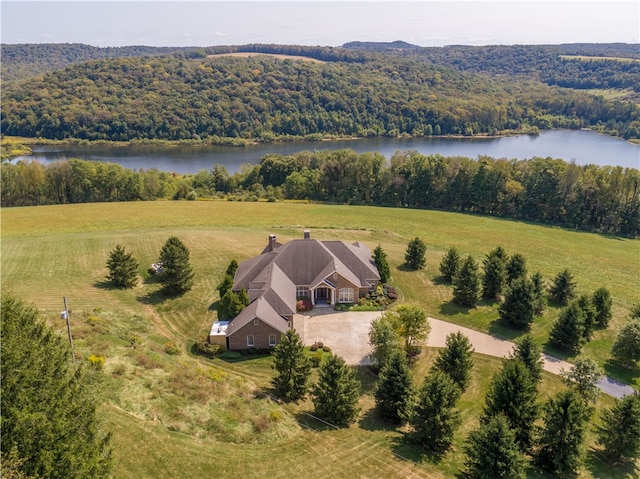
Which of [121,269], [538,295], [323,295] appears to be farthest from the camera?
[323,295]

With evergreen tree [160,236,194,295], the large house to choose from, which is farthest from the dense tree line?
evergreen tree [160,236,194,295]

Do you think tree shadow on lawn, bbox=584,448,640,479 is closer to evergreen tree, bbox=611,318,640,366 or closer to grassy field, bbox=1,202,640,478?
grassy field, bbox=1,202,640,478

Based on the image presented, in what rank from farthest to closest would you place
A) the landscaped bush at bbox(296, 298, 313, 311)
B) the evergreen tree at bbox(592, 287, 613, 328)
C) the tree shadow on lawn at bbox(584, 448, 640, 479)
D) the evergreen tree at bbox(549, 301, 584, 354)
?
1. the landscaped bush at bbox(296, 298, 313, 311)
2. the evergreen tree at bbox(592, 287, 613, 328)
3. the evergreen tree at bbox(549, 301, 584, 354)
4. the tree shadow on lawn at bbox(584, 448, 640, 479)

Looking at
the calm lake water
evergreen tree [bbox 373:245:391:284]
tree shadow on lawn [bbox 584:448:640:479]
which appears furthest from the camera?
the calm lake water

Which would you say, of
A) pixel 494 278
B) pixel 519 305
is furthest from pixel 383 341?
pixel 494 278

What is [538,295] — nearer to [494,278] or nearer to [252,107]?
[494,278]

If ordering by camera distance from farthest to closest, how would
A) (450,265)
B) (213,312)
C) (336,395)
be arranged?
(450,265) → (213,312) → (336,395)

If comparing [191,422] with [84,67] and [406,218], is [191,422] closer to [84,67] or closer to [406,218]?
[406,218]
